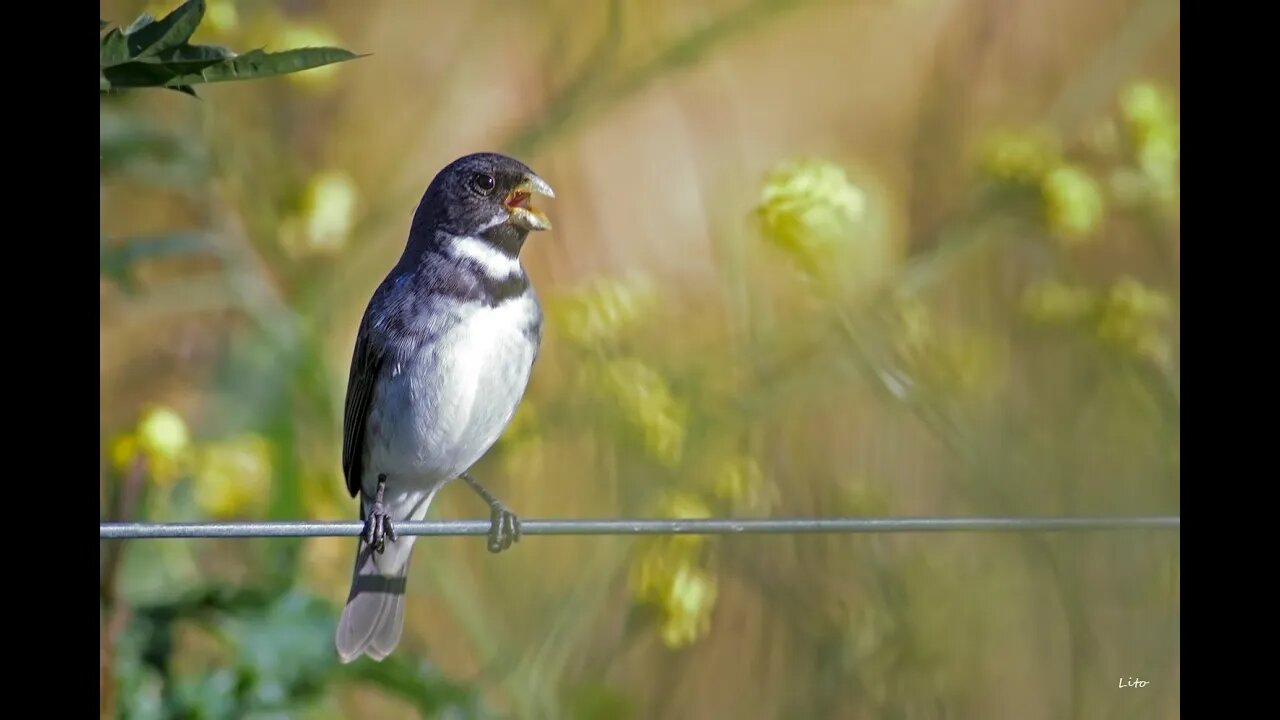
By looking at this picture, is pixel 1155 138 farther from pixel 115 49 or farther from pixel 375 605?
pixel 115 49

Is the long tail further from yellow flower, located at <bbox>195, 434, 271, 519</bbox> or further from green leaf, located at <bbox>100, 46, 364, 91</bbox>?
green leaf, located at <bbox>100, 46, 364, 91</bbox>

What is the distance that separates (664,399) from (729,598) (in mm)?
394

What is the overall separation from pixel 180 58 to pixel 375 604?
0.85 metres

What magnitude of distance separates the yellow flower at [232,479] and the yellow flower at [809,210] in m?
0.67

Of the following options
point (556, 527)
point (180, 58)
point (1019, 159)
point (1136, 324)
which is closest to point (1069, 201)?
point (1019, 159)

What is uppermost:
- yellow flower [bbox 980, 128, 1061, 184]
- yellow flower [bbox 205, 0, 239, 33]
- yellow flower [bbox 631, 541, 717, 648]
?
yellow flower [bbox 205, 0, 239, 33]

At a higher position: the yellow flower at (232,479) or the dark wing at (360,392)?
the dark wing at (360,392)

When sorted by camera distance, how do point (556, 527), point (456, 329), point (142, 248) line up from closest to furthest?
point (556, 527), point (456, 329), point (142, 248)

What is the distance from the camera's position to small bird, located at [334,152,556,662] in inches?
57.6

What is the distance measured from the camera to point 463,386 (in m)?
1.47

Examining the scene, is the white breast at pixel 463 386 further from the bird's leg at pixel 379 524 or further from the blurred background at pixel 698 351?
the blurred background at pixel 698 351

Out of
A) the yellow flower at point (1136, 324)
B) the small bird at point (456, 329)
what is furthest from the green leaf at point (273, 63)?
the yellow flower at point (1136, 324)

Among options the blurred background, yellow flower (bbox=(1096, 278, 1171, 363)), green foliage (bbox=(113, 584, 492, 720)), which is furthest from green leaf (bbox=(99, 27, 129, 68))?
yellow flower (bbox=(1096, 278, 1171, 363))

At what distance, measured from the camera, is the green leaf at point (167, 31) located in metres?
0.99
